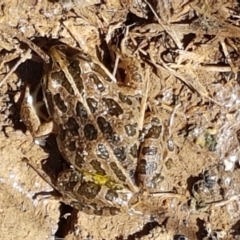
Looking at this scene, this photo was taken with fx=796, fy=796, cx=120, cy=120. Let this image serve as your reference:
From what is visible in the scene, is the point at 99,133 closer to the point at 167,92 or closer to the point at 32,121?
the point at 32,121

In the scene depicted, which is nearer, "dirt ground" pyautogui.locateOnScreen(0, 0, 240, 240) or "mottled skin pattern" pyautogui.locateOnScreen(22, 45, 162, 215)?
"mottled skin pattern" pyautogui.locateOnScreen(22, 45, 162, 215)

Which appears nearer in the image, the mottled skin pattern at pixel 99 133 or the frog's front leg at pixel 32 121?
the mottled skin pattern at pixel 99 133

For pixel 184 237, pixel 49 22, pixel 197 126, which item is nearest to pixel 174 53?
pixel 197 126

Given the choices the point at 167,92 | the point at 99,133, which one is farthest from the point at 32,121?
the point at 167,92
